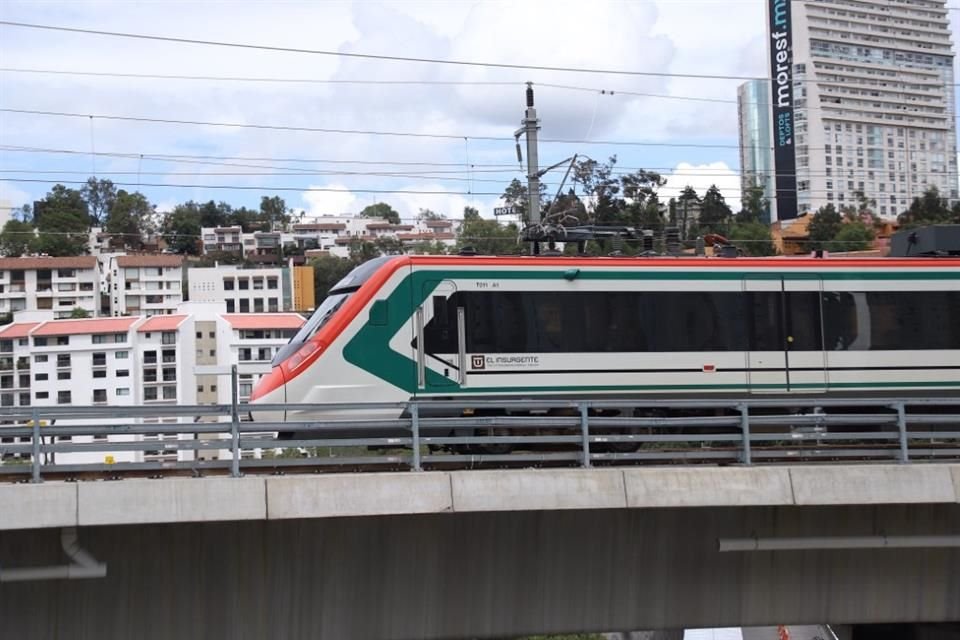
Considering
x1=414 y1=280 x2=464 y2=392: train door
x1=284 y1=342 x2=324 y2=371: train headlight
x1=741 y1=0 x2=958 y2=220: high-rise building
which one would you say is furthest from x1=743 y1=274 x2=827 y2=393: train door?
x1=741 y1=0 x2=958 y2=220: high-rise building

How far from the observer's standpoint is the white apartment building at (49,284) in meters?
104

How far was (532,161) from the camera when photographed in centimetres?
2327

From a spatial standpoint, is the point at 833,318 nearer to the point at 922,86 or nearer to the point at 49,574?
the point at 49,574

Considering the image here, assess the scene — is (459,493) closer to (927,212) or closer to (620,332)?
(620,332)

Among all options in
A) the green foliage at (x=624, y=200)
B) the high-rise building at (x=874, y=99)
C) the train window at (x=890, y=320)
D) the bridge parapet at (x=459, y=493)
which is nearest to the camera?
the bridge parapet at (x=459, y=493)

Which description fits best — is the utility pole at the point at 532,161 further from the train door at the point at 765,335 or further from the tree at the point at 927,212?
the tree at the point at 927,212

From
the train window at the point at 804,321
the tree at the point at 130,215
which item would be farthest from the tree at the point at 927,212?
the tree at the point at 130,215

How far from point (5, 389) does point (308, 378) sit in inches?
2699

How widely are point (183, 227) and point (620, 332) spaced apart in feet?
463

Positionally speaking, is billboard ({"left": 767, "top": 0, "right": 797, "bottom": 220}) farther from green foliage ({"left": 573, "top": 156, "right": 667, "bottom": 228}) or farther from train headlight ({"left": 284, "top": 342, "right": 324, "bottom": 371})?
train headlight ({"left": 284, "top": 342, "right": 324, "bottom": 371})

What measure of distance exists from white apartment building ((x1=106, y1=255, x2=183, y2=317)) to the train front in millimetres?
88552

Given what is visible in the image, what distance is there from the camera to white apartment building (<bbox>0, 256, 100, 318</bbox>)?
10444 cm

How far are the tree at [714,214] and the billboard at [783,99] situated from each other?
2025 cm

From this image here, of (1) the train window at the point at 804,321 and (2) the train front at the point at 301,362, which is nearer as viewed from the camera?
(2) the train front at the point at 301,362
